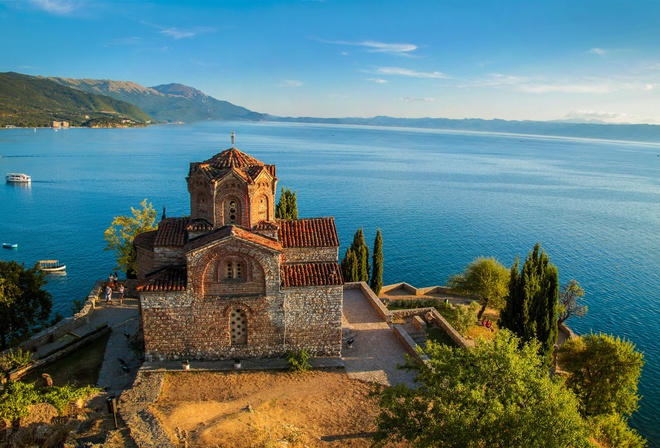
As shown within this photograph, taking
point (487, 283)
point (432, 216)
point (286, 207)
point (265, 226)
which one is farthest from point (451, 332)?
point (432, 216)

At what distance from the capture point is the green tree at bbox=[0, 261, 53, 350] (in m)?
27.4

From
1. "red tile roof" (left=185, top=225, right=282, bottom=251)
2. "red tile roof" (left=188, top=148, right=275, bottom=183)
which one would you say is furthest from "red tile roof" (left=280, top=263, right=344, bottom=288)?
"red tile roof" (left=188, top=148, right=275, bottom=183)

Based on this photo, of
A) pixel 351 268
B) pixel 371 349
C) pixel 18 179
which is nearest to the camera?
pixel 371 349

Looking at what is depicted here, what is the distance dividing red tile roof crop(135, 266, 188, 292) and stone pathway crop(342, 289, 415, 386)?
9404mm

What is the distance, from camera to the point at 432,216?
7725 centimetres

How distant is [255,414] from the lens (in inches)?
726

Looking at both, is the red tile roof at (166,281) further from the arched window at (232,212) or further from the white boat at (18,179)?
the white boat at (18,179)

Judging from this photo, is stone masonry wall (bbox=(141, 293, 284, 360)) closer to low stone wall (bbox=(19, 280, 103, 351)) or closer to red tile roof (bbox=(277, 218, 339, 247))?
red tile roof (bbox=(277, 218, 339, 247))

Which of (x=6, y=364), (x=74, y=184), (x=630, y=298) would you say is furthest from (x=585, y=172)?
(x=6, y=364)

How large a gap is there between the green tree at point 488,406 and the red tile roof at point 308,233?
10065mm

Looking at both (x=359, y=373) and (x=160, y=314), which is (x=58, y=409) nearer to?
(x=160, y=314)

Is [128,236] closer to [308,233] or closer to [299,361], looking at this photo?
[308,233]

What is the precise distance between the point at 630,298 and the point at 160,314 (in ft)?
159

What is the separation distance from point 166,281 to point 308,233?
780cm
